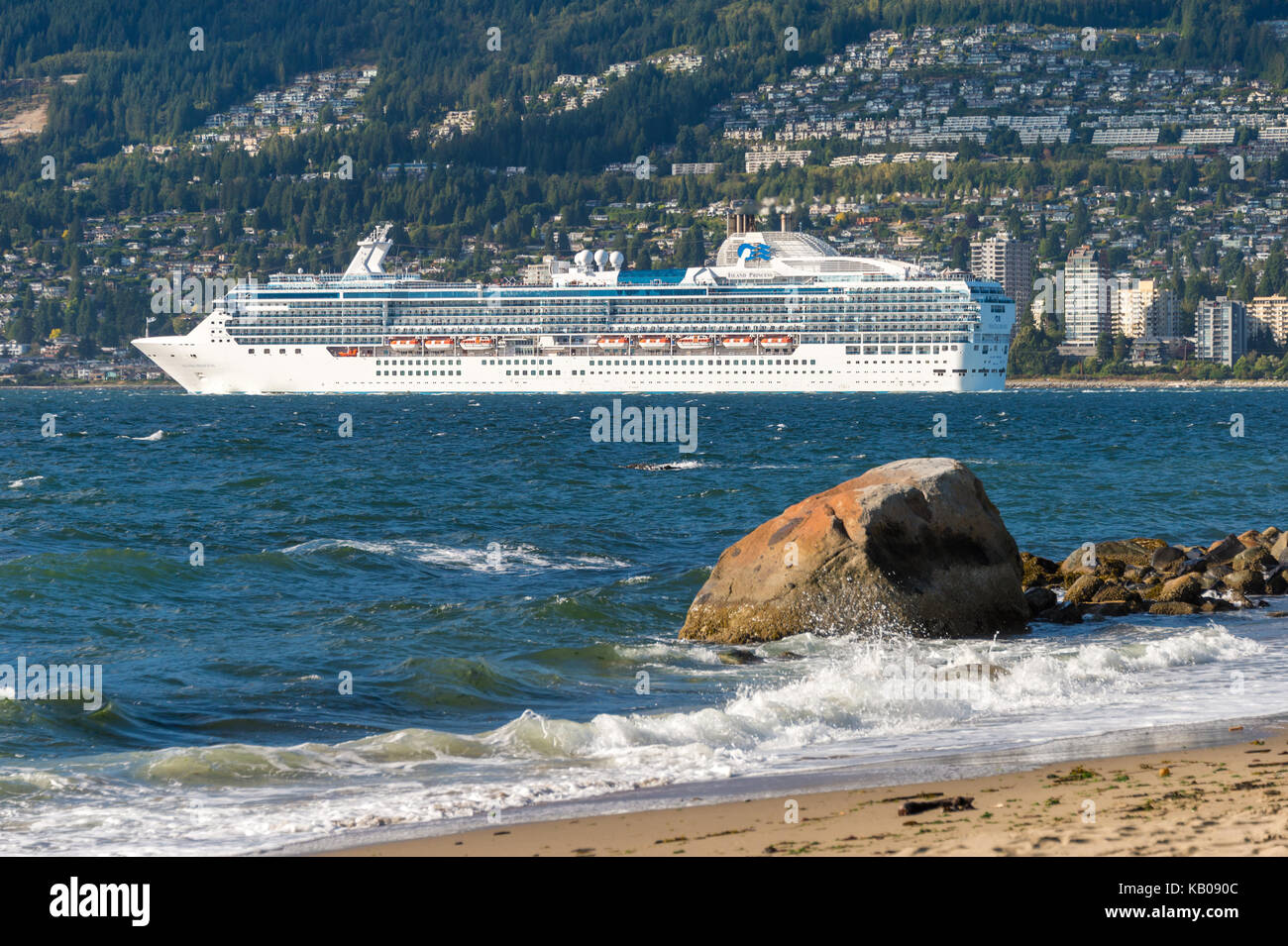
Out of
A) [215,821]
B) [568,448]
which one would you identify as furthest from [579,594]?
[568,448]

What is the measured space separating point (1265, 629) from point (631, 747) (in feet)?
30.9

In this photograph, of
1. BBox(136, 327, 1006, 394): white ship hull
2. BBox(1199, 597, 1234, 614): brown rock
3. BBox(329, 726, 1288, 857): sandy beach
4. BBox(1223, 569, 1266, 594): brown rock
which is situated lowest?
BBox(1199, 597, 1234, 614): brown rock

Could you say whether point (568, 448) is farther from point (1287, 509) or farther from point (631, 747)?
point (631, 747)

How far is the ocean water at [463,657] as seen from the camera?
37.0ft

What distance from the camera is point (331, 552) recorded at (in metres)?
24.0

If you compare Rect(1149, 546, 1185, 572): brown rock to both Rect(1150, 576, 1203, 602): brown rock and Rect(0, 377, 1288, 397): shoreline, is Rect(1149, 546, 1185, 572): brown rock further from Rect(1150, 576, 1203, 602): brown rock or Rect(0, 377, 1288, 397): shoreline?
Rect(0, 377, 1288, 397): shoreline

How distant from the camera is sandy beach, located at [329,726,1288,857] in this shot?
8.48 m

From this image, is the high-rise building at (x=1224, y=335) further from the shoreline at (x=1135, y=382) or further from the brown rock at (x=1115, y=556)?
the brown rock at (x=1115, y=556)

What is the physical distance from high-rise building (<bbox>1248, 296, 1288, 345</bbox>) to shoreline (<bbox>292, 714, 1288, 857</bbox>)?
18601 centimetres

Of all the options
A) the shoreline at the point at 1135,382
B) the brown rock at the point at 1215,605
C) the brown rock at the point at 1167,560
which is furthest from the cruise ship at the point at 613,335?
the brown rock at the point at 1215,605

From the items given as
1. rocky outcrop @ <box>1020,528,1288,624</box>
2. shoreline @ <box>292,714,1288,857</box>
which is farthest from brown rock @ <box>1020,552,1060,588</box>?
shoreline @ <box>292,714,1288,857</box>

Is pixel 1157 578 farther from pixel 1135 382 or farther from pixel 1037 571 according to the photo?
pixel 1135 382

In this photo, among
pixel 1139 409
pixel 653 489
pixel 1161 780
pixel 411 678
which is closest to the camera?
pixel 1161 780

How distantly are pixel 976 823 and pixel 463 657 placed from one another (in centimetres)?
806
